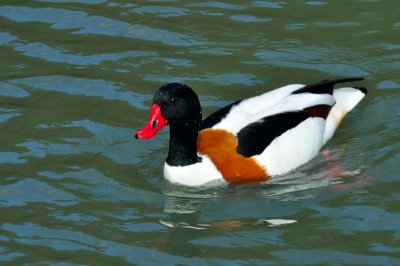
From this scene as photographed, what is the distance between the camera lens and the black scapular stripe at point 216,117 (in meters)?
10.4

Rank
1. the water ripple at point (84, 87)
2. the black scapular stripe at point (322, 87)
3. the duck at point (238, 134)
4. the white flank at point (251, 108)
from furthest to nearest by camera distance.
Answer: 1. the water ripple at point (84, 87)
2. the black scapular stripe at point (322, 87)
3. the white flank at point (251, 108)
4. the duck at point (238, 134)

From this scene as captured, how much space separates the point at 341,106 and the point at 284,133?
923mm

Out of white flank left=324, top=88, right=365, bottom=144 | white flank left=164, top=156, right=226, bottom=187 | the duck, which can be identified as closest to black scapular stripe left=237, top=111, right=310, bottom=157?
the duck

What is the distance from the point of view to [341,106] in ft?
36.4

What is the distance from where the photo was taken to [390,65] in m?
11.9

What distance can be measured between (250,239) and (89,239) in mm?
1201

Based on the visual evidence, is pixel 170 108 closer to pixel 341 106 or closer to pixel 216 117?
pixel 216 117

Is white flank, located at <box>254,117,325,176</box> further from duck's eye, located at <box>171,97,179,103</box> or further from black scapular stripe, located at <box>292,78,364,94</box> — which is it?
duck's eye, located at <box>171,97,179,103</box>

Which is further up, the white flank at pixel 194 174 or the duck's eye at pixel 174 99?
the duck's eye at pixel 174 99

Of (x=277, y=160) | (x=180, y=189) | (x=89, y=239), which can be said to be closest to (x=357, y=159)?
(x=277, y=160)

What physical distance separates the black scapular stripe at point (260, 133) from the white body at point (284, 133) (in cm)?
4

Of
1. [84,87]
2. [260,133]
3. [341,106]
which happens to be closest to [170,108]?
[260,133]

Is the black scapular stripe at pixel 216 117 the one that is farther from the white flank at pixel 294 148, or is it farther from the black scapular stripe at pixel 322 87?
the black scapular stripe at pixel 322 87

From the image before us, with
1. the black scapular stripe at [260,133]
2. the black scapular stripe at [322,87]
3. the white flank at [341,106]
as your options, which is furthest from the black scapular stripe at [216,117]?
the white flank at [341,106]
